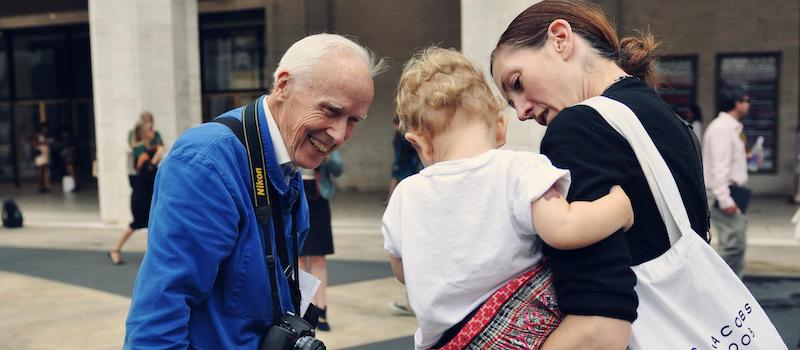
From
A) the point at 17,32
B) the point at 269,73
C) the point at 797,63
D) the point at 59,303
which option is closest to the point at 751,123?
the point at 797,63

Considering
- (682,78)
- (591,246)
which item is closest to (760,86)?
(682,78)

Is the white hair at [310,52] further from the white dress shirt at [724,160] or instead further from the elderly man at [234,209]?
the white dress shirt at [724,160]

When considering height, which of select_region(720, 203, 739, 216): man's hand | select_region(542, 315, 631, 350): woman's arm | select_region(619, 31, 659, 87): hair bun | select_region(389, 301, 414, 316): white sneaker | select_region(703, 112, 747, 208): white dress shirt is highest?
select_region(619, 31, 659, 87): hair bun

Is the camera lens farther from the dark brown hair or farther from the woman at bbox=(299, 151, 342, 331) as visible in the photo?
the woman at bbox=(299, 151, 342, 331)

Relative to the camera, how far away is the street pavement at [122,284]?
256 inches

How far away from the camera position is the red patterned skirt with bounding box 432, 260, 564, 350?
1.60 metres

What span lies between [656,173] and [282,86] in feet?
3.38

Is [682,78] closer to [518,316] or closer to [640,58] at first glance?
[640,58]

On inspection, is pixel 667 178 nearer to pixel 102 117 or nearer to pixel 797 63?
pixel 102 117

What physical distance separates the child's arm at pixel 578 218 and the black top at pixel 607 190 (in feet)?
0.08

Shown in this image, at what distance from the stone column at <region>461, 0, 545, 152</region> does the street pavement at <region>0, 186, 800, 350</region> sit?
2.47m

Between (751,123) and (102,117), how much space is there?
13.0 m

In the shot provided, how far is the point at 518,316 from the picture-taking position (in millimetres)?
1620

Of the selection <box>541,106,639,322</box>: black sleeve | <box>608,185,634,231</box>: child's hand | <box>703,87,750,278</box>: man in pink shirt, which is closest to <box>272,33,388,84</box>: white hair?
<box>541,106,639,322</box>: black sleeve
